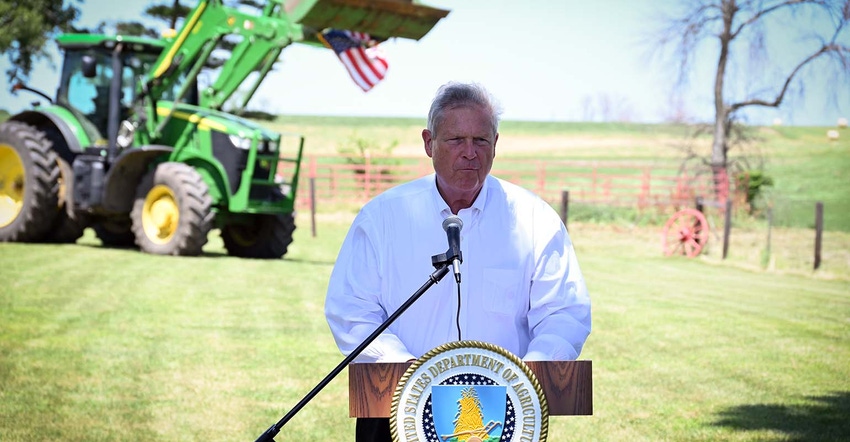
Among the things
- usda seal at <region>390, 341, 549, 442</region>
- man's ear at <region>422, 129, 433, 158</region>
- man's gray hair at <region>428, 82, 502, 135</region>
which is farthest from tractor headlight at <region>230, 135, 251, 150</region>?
usda seal at <region>390, 341, 549, 442</region>

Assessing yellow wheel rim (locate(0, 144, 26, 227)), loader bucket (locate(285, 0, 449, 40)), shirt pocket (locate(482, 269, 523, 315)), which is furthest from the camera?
yellow wheel rim (locate(0, 144, 26, 227))

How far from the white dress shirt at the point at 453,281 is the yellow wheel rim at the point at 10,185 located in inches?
649

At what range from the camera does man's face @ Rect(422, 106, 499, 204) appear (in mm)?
3406

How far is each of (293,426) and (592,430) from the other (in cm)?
186

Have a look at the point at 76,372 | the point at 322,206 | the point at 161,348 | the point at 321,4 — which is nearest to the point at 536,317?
the point at 76,372

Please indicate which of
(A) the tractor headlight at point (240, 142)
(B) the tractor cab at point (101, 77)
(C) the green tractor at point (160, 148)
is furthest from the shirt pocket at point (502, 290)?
(B) the tractor cab at point (101, 77)

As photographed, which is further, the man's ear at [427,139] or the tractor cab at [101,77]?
the tractor cab at [101,77]

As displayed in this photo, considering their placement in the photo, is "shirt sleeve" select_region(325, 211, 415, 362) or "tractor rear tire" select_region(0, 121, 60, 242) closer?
"shirt sleeve" select_region(325, 211, 415, 362)

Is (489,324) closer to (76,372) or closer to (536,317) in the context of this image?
(536,317)

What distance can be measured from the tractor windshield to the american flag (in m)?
3.35

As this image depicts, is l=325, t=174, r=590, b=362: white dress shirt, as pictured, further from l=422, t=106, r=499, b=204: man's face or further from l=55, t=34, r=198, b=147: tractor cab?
l=55, t=34, r=198, b=147: tractor cab

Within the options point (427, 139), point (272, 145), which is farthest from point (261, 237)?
point (427, 139)

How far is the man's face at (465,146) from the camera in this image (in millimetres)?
3406

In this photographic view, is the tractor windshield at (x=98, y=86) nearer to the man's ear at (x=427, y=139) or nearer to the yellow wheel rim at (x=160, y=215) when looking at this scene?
the yellow wheel rim at (x=160, y=215)
